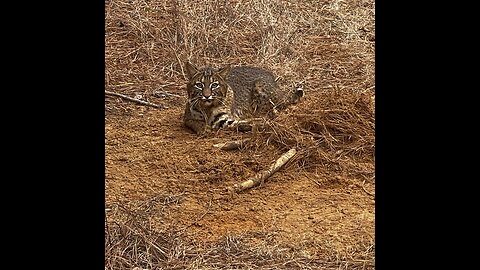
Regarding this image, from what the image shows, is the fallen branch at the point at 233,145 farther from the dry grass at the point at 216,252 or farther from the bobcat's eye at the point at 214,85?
the dry grass at the point at 216,252

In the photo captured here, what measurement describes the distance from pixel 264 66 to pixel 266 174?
3.62m

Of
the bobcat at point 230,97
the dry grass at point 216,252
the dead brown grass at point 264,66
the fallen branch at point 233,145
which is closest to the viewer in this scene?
the dry grass at point 216,252

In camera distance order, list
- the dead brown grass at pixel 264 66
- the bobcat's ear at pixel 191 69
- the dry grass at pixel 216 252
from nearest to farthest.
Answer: the dry grass at pixel 216 252 < the dead brown grass at pixel 264 66 < the bobcat's ear at pixel 191 69

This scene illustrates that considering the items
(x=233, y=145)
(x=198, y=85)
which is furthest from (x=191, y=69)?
(x=233, y=145)

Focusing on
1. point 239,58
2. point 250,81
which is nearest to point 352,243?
point 250,81

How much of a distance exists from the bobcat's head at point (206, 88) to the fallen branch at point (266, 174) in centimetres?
137

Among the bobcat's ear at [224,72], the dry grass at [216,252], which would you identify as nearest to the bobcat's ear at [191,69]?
the bobcat's ear at [224,72]

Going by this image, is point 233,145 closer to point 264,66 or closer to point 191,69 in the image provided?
point 191,69

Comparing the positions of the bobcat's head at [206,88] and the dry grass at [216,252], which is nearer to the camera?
the dry grass at [216,252]

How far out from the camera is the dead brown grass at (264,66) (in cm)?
468

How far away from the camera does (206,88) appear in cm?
740

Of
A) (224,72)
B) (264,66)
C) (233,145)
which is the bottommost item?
(264,66)

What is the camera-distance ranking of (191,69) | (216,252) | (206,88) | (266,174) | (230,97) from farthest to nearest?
(230,97), (191,69), (206,88), (266,174), (216,252)

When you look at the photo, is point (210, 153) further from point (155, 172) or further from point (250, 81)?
point (250, 81)
